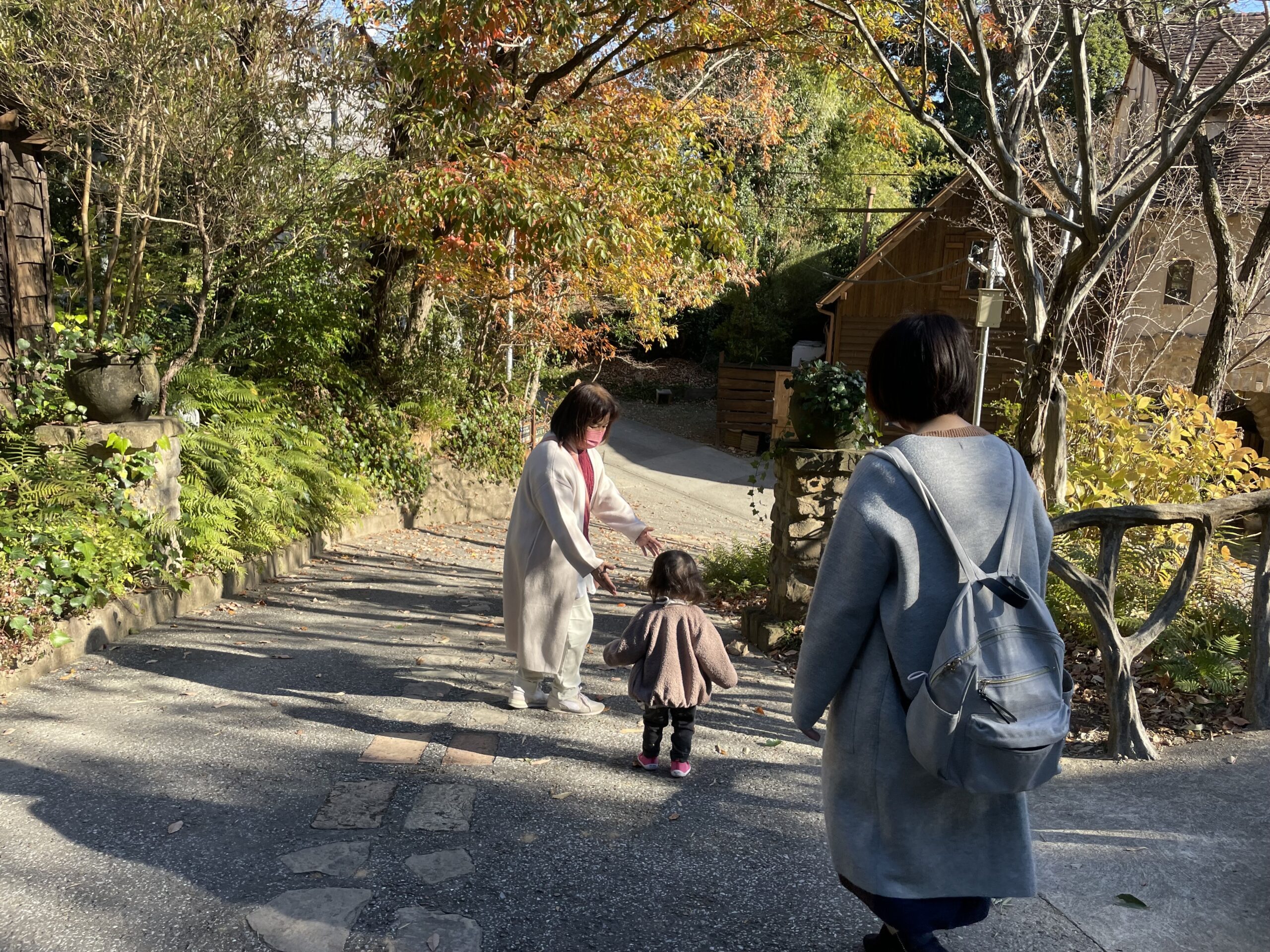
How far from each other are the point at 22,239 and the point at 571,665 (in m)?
6.19

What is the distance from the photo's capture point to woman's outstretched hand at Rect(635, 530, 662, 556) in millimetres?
4707

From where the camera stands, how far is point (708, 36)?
11016mm

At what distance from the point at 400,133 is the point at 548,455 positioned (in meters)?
6.43

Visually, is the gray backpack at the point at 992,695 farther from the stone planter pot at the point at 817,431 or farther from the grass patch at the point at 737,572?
the grass patch at the point at 737,572

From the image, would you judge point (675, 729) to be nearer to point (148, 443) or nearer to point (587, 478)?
point (587, 478)

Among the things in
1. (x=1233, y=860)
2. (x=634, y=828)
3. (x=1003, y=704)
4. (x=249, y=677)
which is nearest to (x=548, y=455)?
(x=634, y=828)

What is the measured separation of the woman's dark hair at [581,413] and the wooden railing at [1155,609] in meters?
2.36

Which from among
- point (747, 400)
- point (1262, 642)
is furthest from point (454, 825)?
point (747, 400)

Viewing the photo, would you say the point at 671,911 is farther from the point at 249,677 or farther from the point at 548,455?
the point at 249,677

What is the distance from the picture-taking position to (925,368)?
2.35m

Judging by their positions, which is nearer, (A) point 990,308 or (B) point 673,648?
(B) point 673,648

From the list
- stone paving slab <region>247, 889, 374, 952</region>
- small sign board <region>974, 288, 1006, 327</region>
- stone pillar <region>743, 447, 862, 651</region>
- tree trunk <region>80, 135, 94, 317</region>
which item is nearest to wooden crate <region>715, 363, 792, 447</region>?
small sign board <region>974, 288, 1006, 327</region>

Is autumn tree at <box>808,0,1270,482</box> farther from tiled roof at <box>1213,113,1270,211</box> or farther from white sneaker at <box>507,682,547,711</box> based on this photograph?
tiled roof at <box>1213,113,1270,211</box>

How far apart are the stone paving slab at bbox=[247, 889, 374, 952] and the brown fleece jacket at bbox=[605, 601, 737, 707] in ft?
4.85
